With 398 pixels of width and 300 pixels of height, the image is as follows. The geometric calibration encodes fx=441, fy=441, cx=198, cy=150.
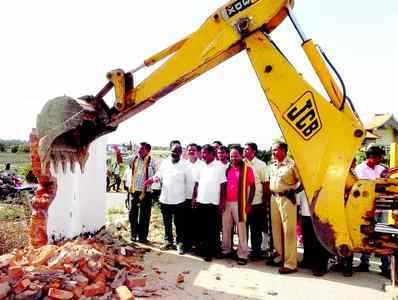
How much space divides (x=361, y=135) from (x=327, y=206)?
2.31 ft

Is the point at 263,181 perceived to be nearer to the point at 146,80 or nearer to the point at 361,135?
the point at 146,80

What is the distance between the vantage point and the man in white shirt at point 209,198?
7297mm

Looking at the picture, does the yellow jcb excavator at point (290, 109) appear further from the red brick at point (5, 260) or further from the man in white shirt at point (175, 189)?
the man in white shirt at point (175, 189)

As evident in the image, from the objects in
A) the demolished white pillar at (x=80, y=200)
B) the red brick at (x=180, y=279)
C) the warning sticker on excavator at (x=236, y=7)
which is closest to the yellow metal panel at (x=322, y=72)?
the warning sticker on excavator at (x=236, y=7)

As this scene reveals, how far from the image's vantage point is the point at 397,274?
567 cm

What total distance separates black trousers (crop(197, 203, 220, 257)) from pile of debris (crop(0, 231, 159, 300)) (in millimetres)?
1596

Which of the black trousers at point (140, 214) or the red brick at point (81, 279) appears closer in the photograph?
the red brick at point (81, 279)

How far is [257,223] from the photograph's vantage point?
743 centimetres

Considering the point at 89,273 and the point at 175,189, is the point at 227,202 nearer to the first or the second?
the point at 175,189

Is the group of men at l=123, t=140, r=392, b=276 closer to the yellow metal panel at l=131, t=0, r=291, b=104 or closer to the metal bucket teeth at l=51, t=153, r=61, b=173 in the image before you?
the metal bucket teeth at l=51, t=153, r=61, b=173

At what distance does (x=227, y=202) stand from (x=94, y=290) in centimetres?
297

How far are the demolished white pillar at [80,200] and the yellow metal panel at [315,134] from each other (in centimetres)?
396

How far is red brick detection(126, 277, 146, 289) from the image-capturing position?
5.41m

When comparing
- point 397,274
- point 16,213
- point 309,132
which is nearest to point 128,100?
point 309,132
